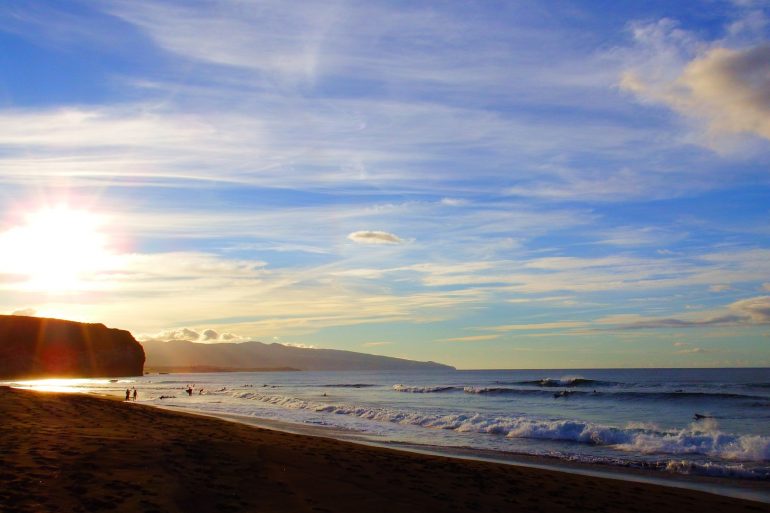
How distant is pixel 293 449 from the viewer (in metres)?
16.8

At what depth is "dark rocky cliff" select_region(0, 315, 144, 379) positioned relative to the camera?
389 ft

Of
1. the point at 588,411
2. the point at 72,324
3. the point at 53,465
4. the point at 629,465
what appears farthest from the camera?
the point at 72,324

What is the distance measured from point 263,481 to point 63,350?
14154cm

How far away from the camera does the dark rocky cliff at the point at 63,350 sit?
11850 centimetres

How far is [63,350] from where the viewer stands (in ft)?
435

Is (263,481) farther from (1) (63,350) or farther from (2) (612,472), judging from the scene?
(1) (63,350)

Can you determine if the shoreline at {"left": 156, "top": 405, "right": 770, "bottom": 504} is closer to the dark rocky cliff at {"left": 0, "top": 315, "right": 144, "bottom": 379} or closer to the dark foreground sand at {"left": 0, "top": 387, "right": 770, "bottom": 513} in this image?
the dark foreground sand at {"left": 0, "top": 387, "right": 770, "bottom": 513}

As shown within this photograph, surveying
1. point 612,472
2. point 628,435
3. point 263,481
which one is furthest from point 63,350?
point 612,472

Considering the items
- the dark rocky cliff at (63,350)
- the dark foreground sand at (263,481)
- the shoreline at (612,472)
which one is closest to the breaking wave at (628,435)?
the shoreline at (612,472)

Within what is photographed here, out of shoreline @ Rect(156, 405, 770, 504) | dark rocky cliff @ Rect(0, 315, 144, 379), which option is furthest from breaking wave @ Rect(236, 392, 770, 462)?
dark rocky cliff @ Rect(0, 315, 144, 379)

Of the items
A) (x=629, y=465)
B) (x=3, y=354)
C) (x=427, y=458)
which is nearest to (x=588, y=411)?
(x=629, y=465)

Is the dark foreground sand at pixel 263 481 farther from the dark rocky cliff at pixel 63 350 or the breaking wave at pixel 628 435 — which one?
the dark rocky cliff at pixel 63 350

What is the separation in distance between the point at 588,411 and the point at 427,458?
1010 inches

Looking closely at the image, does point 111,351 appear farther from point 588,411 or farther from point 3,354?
point 588,411
